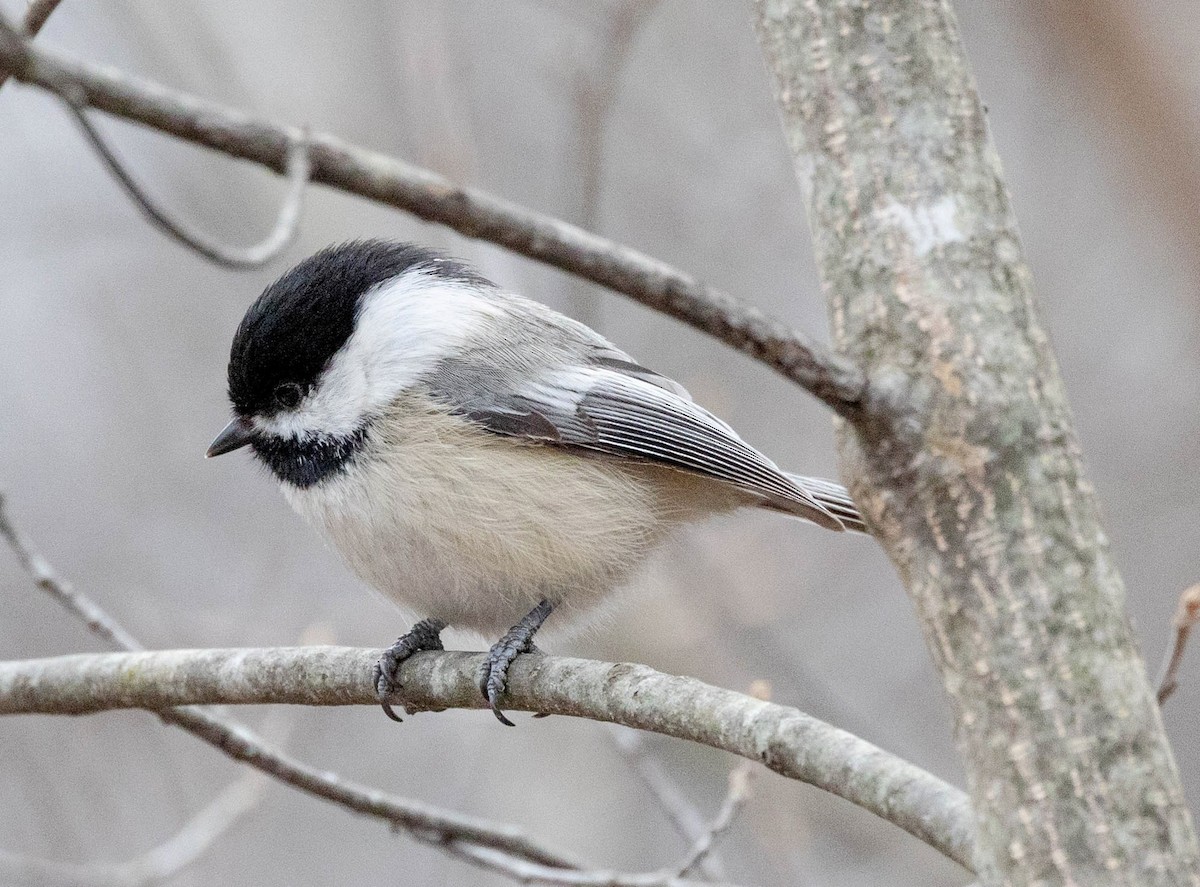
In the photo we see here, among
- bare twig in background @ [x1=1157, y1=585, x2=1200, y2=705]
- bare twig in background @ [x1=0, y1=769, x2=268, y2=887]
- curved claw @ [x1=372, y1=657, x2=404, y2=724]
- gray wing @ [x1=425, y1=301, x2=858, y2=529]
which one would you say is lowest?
bare twig in background @ [x1=0, y1=769, x2=268, y2=887]

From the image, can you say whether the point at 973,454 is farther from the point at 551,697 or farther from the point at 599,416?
the point at 599,416

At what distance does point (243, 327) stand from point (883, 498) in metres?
1.65

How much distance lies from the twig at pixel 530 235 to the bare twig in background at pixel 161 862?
5.50ft

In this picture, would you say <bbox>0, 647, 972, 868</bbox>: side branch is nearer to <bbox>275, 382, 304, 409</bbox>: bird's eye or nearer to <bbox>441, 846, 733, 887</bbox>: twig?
Answer: <bbox>441, 846, 733, 887</bbox>: twig

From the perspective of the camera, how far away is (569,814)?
461 centimetres

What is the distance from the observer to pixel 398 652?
7.79 feet

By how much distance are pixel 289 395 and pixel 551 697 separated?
101cm

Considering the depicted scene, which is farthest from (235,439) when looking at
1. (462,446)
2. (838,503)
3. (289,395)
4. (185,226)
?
(838,503)

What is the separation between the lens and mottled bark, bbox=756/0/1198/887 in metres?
1.27

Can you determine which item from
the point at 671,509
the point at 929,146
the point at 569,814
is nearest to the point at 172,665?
the point at 671,509

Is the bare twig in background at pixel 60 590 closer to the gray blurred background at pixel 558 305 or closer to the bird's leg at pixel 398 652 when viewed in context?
the bird's leg at pixel 398 652

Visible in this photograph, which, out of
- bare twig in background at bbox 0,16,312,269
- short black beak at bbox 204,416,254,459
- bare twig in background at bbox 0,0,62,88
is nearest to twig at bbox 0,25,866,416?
bare twig in background at bbox 0,16,312,269

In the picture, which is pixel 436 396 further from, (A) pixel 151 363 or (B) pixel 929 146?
(A) pixel 151 363

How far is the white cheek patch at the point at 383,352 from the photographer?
2.55 metres
